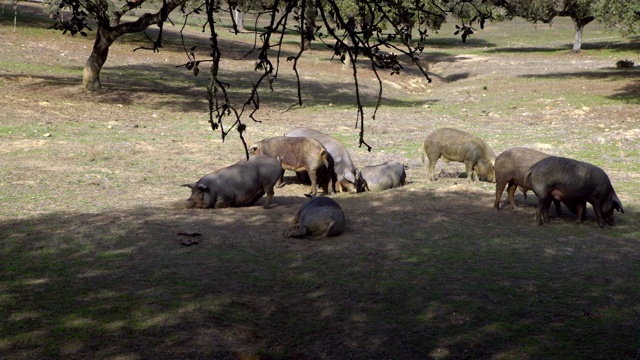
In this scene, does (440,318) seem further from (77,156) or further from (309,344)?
(77,156)

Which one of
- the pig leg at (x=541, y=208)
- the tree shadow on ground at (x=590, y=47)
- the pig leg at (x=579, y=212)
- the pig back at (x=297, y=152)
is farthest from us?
the tree shadow on ground at (x=590, y=47)

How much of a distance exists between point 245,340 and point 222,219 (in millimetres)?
4324

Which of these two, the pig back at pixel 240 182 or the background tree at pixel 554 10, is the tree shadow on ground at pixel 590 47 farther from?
the pig back at pixel 240 182

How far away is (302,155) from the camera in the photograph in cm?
1388

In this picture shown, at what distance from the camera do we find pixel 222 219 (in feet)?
35.3

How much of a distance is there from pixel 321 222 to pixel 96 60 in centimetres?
1604

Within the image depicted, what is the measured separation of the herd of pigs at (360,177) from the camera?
10617 mm

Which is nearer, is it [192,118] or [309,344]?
[309,344]

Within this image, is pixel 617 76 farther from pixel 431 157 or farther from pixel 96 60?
pixel 96 60

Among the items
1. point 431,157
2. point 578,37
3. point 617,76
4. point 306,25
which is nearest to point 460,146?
point 431,157

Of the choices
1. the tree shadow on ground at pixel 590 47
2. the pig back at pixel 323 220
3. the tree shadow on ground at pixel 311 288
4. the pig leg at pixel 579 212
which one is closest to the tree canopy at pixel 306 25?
the pig back at pixel 323 220

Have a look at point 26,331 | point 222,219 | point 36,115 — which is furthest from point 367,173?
point 36,115

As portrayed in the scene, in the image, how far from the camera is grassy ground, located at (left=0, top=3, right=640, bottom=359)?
6535mm

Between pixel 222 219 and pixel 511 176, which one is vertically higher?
pixel 511 176
